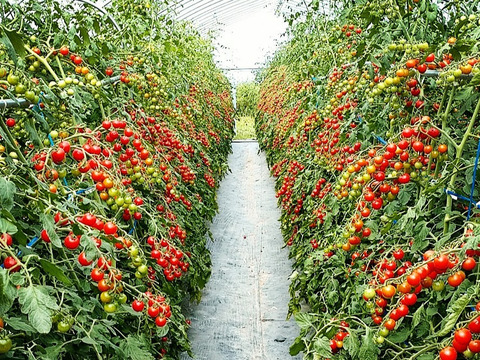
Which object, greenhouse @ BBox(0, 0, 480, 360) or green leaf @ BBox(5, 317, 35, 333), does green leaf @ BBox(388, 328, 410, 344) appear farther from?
green leaf @ BBox(5, 317, 35, 333)

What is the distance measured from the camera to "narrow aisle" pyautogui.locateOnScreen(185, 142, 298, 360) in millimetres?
2469

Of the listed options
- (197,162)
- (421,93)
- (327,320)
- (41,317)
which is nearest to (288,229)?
(197,162)

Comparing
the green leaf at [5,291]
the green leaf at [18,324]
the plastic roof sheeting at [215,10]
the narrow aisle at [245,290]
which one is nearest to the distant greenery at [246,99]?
the plastic roof sheeting at [215,10]

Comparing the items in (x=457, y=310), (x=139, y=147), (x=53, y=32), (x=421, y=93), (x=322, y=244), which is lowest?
(x=322, y=244)

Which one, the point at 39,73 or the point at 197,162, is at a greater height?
the point at 39,73

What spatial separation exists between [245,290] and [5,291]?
2423mm

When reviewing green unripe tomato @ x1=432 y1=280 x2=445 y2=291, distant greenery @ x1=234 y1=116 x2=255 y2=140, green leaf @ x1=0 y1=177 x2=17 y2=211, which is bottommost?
distant greenery @ x1=234 y1=116 x2=255 y2=140

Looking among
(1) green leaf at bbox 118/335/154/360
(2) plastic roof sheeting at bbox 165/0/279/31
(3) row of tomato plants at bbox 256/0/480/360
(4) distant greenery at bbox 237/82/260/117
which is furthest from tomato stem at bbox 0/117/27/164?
(4) distant greenery at bbox 237/82/260/117

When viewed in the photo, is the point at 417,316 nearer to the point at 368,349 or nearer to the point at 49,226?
the point at 368,349

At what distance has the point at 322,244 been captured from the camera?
222 cm

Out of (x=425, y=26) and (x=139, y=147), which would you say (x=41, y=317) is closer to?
(x=139, y=147)

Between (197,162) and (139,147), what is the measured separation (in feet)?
6.39

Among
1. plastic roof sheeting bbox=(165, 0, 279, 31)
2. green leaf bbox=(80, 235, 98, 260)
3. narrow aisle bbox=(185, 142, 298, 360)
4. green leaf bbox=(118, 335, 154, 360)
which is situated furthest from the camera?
plastic roof sheeting bbox=(165, 0, 279, 31)

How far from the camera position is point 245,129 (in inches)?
354
